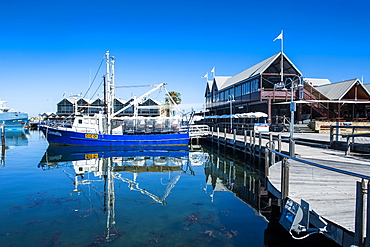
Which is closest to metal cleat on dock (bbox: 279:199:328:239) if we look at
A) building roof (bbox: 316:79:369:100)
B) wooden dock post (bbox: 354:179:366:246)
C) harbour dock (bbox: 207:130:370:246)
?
harbour dock (bbox: 207:130:370:246)

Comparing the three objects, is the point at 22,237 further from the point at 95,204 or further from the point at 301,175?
the point at 301,175

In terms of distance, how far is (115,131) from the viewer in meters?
32.6

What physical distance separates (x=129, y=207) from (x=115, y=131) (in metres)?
23.3

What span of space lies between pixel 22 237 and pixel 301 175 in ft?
27.6

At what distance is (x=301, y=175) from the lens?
8.91 meters

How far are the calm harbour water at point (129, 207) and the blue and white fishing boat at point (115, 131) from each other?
36.7 feet

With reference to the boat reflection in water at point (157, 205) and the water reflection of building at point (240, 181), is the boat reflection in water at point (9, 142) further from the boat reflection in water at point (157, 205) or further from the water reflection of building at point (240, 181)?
the water reflection of building at point (240, 181)

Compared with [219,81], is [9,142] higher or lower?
lower

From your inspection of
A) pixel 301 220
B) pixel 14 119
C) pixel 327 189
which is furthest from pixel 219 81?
pixel 14 119

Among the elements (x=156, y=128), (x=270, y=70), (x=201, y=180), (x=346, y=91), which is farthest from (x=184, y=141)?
(x=346, y=91)

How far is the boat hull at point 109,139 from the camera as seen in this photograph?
1171 inches

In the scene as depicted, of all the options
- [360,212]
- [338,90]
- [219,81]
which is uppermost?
[219,81]

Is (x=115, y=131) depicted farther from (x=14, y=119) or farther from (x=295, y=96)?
(x=14, y=119)

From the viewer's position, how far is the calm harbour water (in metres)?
7.59
